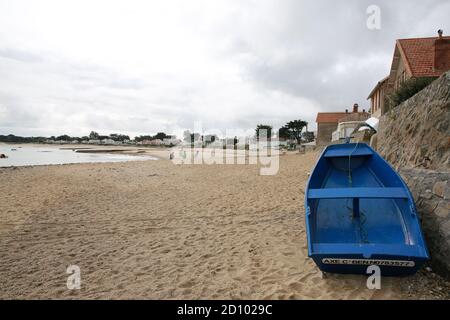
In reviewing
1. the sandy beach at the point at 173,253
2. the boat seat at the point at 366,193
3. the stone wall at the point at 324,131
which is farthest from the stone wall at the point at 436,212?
the stone wall at the point at 324,131

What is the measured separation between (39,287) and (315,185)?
4720 millimetres

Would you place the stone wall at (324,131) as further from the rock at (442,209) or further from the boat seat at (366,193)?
the boat seat at (366,193)

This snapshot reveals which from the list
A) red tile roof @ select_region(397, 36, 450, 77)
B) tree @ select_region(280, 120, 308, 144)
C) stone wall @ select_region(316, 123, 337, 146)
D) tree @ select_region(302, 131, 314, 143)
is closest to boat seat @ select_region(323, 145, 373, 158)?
red tile roof @ select_region(397, 36, 450, 77)

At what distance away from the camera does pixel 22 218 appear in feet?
25.1

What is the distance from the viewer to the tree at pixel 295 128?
7600 centimetres

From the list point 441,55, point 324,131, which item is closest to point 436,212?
point 441,55

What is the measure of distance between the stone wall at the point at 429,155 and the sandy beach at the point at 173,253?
0.55 meters

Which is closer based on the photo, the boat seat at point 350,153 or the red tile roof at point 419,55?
the boat seat at point 350,153

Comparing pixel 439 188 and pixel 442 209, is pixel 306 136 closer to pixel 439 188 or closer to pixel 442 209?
pixel 439 188

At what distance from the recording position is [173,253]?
5.05 m

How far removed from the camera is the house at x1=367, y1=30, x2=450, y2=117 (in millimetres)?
15258
